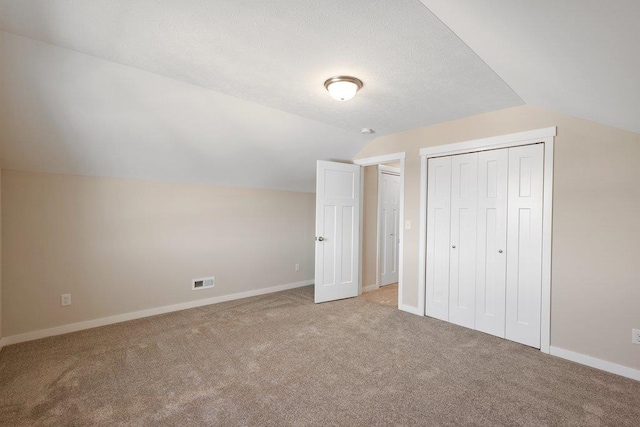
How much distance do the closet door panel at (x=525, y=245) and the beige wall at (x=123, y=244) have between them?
321cm

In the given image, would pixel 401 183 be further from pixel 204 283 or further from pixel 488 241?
pixel 204 283

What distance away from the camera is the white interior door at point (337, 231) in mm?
4309

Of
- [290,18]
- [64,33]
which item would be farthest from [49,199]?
[290,18]

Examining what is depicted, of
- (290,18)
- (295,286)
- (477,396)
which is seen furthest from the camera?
(295,286)

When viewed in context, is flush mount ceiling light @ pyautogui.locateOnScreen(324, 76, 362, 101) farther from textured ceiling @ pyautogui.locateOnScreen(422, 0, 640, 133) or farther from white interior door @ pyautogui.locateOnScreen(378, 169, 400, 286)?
white interior door @ pyautogui.locateOnScreen(378, 169, 400, 286)

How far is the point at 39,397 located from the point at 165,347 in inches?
35.7

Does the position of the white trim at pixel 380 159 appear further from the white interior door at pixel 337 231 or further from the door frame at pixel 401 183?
the white interior door at pixel 337 231

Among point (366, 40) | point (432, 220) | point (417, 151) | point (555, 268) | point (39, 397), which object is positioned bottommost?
point (39, 397)

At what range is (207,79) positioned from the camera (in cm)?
261

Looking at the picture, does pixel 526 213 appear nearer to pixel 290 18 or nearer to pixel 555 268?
pixel 555 268

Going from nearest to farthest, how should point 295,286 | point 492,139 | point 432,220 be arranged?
point 492,139
point 432,220
point 295,286

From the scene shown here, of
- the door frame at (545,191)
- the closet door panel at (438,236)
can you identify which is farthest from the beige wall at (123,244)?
the door frame at (545,191)

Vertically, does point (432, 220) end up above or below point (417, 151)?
below

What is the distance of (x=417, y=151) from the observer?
153 inches
